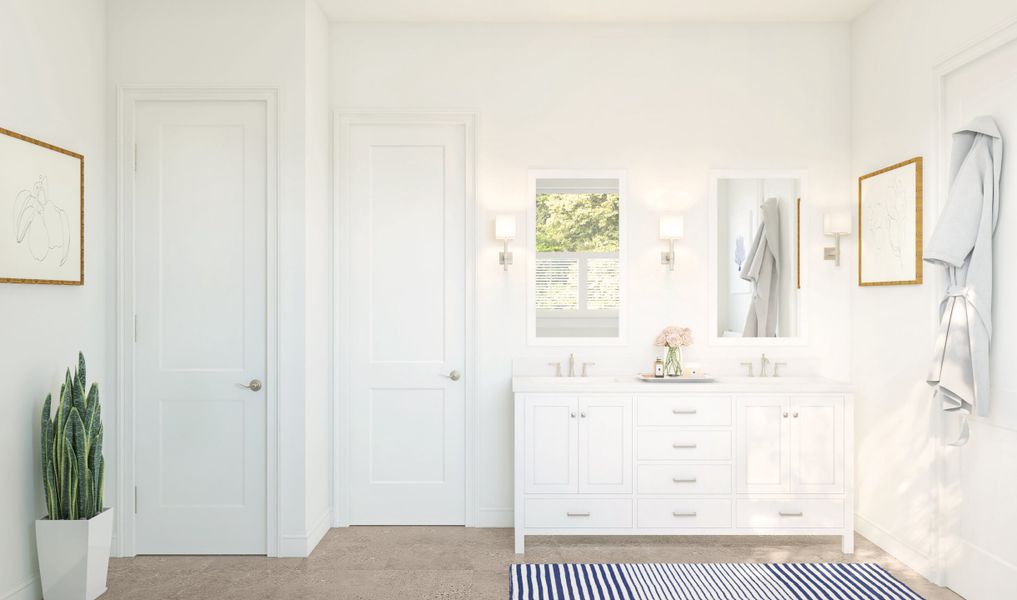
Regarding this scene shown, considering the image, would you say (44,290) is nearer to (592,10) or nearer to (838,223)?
(592,10)

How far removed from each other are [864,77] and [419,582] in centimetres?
360

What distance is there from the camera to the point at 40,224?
9.41ft

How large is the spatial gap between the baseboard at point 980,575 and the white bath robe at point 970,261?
1.58 ft

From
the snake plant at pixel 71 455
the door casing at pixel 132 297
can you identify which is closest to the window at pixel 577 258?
the door casing at pixel 132 297

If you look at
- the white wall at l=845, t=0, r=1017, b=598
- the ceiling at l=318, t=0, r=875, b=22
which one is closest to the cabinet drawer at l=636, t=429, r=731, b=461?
the white wall at l=845, t=0, r=1017, b=598

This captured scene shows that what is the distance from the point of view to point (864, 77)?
3775mm

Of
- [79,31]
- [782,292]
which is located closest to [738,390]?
[782,292]

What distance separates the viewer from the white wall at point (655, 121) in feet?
12.8

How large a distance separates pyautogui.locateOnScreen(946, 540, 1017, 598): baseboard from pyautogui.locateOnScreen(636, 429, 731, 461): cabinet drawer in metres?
1.08

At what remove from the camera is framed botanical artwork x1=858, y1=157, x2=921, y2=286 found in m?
3.26

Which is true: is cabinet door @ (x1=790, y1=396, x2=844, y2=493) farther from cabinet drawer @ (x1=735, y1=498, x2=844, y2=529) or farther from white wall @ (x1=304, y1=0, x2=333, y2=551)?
white wall @ (x1=304, y1=0, x2=333, y2=551)

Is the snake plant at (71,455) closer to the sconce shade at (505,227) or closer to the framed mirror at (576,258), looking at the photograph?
the sconce shade at (505,227)

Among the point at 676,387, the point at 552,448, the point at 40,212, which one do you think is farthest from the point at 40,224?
the point at 676,387

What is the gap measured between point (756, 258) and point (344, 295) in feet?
7.90
